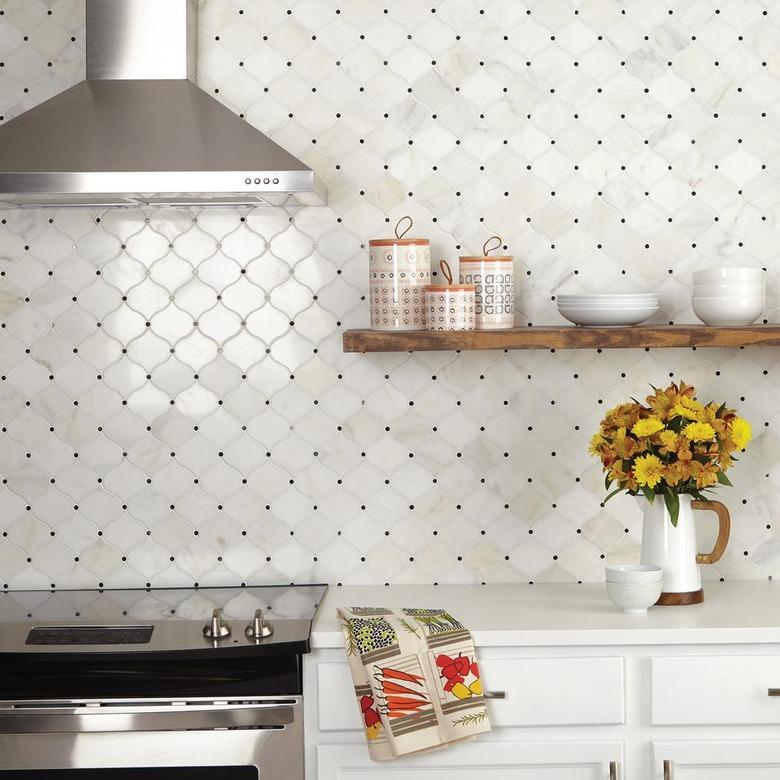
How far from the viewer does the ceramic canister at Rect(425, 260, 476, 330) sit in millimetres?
2342

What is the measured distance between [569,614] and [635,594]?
0.14 meters

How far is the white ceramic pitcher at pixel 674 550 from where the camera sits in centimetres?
231

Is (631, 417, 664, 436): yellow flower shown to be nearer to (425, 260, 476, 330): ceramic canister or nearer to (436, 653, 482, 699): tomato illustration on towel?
(425, 260, 476, 330): ceramic canister

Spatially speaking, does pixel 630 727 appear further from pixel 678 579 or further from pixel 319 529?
pixel 319 529

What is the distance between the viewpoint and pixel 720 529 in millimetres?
2385

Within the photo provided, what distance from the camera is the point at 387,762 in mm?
2115

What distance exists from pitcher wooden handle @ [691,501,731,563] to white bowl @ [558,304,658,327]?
426 millimetres

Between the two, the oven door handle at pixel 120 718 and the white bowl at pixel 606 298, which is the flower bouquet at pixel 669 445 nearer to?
the white bowl at pixel 606 298

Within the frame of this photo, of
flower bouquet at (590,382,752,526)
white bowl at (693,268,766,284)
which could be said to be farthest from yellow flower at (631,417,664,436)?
white bowl at (693,268,766,284)

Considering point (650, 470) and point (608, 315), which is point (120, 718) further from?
point (608, 315)

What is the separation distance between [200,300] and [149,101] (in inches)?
19.2

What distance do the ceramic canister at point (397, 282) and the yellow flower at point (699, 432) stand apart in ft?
2.05

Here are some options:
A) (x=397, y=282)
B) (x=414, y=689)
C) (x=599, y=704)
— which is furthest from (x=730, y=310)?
(x=414, y=689)

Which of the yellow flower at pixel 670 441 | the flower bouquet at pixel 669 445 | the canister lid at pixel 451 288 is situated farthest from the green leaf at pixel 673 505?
the canister lid at pixel 451 288
